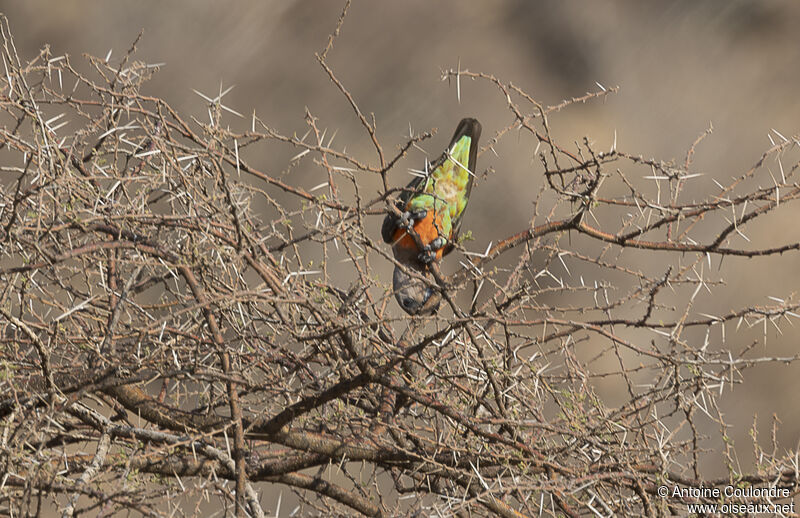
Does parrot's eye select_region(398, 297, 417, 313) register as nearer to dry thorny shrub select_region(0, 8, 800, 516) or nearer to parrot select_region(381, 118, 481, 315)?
parrot select_region(381, 118, 481, 315)

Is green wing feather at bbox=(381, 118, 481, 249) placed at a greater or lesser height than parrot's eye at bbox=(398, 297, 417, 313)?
greater

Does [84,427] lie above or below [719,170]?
below

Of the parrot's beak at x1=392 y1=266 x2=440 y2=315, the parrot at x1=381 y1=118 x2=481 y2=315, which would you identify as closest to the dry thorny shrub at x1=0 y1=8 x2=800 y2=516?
the parrot's beak at x1=392 y1=266 x2=440 y2=315

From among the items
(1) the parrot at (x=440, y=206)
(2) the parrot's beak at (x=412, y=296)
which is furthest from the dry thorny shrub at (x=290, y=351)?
(1) the parrot at (x=440, y=206)

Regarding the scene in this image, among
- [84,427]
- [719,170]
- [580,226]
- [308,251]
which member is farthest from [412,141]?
[719,170]

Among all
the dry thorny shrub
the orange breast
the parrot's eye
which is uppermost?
the orange breast

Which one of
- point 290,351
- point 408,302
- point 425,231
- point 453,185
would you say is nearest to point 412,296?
point 408,302

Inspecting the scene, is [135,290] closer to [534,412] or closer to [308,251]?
[534,412]

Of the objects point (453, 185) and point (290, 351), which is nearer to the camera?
point (290, 351)

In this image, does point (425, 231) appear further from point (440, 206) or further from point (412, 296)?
point (412, 296)

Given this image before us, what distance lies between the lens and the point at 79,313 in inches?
63.7

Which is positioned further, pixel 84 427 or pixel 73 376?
pixel 84 427

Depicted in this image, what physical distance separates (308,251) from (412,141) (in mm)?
3797

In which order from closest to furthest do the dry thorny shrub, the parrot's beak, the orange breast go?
the dry thorny shrub → the parrot's beak → the orange breast
